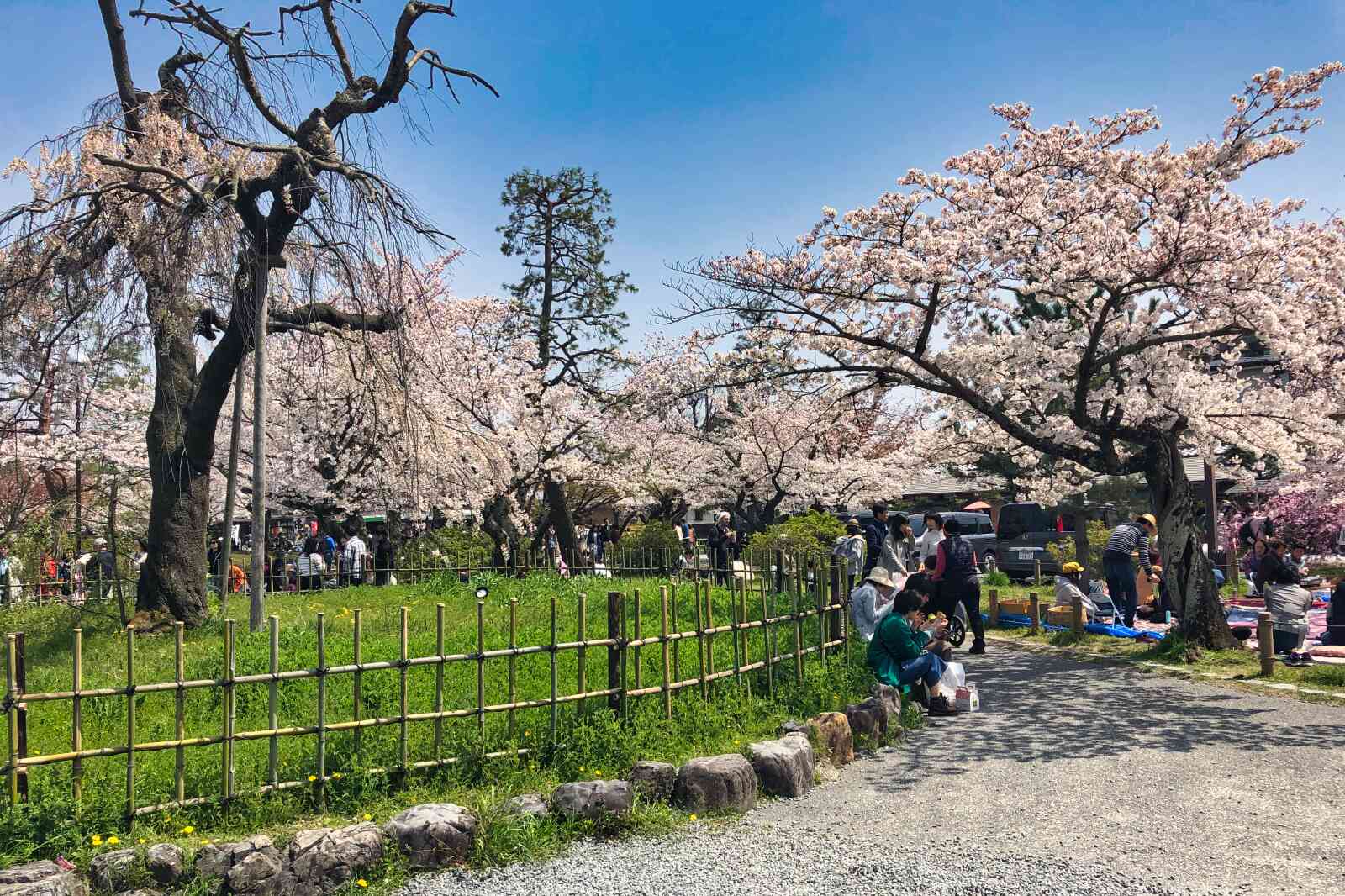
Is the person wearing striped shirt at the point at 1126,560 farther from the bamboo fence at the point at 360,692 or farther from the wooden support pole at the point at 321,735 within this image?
the wooden support pole at the point at 321,735

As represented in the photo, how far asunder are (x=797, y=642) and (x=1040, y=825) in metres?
2.77

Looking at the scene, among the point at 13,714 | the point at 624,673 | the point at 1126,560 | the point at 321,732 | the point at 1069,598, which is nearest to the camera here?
the point at 13,714

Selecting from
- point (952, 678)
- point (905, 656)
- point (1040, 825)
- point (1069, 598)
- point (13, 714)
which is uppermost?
point (13, 714)

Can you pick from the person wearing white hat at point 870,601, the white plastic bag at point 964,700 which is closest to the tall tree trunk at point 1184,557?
the white plastic bag at point 964,700

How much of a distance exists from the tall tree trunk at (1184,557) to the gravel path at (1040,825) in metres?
2.78

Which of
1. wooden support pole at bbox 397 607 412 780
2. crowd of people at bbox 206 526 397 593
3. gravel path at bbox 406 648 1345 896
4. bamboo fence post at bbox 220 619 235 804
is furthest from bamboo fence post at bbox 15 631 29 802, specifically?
crowd of people at bbox 206 526 397 593

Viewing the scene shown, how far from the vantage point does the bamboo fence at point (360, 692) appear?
14.9ft

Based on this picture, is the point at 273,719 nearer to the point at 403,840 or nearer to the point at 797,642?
the point at 403,840

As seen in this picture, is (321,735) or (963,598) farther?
(963,598)

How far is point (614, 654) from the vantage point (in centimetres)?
621

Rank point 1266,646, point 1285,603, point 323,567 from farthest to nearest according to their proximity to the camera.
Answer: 1. point 323,567
2. point 1285,603
3. point 1266,646

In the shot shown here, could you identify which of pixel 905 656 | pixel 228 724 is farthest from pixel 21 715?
pixel 905 656

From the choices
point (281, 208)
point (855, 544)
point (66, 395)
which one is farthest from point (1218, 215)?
point (66, 395)

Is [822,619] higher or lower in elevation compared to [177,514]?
lower
